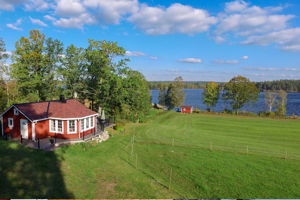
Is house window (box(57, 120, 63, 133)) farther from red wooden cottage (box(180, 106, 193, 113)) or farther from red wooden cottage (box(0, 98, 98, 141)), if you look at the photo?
red wooden cottage (box(180, 106, 193, 113))

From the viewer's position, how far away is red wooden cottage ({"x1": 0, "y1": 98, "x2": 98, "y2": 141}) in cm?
1886

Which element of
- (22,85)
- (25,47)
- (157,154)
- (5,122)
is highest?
(25,47)

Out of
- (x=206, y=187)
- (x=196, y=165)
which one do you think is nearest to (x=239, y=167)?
(x=196, y=165)

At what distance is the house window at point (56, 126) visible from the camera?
19752 mm

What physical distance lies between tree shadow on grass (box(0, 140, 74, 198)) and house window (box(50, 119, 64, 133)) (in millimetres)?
4998

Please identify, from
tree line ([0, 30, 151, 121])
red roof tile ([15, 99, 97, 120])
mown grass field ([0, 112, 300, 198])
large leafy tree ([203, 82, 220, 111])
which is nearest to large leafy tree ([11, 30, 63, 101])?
tree line ([0, 30, 151, 121])

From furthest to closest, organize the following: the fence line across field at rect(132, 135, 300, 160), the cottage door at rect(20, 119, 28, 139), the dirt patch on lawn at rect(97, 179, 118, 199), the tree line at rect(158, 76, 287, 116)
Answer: the tree line at rect(158, 76, 287, 116) < the cottage door at rect(20, 119, 28, 139) < the fence line across field at rect(132, 135, 300, 160) < the dirt patch on lawn at rect(97, 179, 118, 199)

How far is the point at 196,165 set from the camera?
48.3 feet

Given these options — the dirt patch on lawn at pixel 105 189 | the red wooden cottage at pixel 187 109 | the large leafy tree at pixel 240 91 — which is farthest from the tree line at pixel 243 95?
the dirt patch on lawn at pixel 105 189

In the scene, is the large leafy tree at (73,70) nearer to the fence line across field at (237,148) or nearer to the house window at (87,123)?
the house window at (87,123)

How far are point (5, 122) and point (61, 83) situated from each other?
13.6 metres

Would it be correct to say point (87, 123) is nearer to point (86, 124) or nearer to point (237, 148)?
point (86, 124)

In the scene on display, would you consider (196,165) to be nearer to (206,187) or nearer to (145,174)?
(206,187)

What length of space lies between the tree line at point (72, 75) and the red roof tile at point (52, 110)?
726 cm
